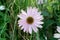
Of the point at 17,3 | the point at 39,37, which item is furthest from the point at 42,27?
the point at 17,3

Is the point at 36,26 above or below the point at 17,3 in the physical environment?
below

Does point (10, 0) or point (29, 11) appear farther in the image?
point (10, 0)

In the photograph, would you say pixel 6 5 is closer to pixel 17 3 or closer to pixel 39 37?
pixel 17 3

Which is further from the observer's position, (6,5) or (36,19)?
(6,5)

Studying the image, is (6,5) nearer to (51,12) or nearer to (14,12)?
(14,12)

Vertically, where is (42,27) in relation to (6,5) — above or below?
below

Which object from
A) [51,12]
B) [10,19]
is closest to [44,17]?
[51,12]
